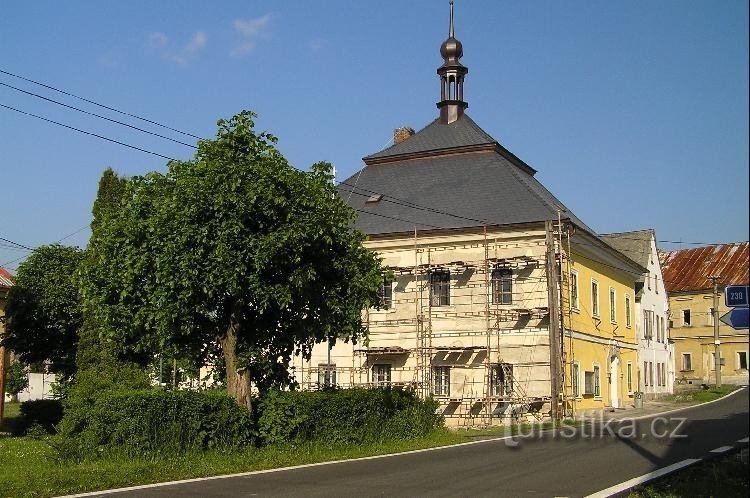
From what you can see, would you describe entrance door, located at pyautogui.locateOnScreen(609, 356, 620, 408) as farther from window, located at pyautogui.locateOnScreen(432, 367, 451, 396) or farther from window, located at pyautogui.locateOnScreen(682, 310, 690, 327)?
window, located at pyautogui.locateOnScreen(682, 310, 690, 327)

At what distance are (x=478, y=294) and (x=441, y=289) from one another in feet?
5.68

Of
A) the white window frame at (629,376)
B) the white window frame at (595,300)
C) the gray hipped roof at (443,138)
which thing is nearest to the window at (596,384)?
the white window frame at (595,300)

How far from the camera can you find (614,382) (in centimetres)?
4028

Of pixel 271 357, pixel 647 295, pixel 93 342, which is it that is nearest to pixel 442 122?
pixel 647 295

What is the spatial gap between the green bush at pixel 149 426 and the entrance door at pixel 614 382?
26.1 metres

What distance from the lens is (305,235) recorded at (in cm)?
1812

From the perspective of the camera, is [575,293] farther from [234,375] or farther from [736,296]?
[736,296]

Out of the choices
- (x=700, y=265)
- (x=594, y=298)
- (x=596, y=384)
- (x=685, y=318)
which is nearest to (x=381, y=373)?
(x=596, y=384)

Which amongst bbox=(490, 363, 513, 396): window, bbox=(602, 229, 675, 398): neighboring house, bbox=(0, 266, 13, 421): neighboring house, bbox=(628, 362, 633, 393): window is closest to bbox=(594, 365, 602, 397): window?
bbox=(628, 362, 633, 393): window

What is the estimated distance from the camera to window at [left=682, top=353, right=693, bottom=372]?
69250 millimetres

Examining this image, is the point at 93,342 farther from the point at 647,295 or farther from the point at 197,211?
the point at 647,295

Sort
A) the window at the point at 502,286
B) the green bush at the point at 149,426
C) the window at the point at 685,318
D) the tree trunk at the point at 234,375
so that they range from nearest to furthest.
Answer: the green bush at the point at 149,426 → the tree trunk at the point at 234,375 → the window at the point at 502,286 → the window at the point at 685,318

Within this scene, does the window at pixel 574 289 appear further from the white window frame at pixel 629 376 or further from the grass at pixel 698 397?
the grass at pixel 698 397

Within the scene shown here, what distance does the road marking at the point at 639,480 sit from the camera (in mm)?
11208
